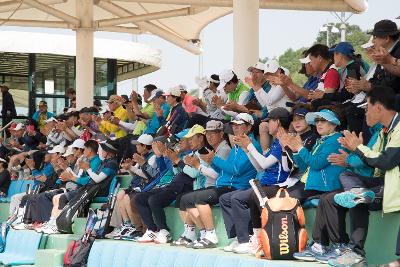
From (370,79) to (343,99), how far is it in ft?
1.74

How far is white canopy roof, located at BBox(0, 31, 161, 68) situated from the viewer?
23234 mm

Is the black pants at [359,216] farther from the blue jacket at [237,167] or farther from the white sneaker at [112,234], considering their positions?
the white sneaker at [112,234]

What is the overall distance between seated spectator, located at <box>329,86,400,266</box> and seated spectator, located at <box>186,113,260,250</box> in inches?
76.5

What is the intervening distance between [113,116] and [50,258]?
367 cm

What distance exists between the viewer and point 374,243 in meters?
8.07

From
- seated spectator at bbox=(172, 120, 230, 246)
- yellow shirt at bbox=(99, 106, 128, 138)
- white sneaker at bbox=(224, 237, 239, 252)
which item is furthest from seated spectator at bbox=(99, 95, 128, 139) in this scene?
white sneaker at bbox=(224, 237, 239, 252)

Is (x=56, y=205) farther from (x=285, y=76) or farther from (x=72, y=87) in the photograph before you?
(x=72, y=87)

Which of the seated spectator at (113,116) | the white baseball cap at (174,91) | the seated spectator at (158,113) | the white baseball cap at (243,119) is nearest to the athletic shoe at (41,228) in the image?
the seated spectator at (113,116)

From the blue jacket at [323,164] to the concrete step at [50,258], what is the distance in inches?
186

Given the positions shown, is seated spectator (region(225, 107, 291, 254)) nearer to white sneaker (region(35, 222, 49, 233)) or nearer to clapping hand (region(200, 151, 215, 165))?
clapping hand (region(200, 151, 215, 165))

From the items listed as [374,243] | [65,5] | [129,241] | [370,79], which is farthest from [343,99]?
[65,5]

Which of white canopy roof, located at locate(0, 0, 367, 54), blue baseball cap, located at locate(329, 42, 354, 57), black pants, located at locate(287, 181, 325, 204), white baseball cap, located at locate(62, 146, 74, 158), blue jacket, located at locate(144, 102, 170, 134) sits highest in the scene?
white canopy roof, located at locate(0, 0, 367, 54)

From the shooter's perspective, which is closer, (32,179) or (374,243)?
(374,243)

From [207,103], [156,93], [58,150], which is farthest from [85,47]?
[207,103]
